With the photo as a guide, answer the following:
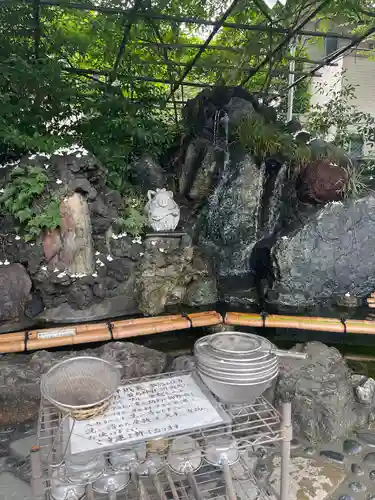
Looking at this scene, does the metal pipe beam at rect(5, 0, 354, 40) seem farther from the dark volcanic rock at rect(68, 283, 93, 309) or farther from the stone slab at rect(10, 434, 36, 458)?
the stone slab at rect(10, 434, 36, 458)

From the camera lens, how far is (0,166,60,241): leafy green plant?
537cm

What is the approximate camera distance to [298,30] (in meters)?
6.91

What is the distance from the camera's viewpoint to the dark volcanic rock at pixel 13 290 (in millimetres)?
5156

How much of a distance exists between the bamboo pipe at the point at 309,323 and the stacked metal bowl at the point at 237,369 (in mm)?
2301

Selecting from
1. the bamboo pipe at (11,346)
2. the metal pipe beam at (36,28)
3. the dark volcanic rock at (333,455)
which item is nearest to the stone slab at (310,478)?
the dark volcanic rock at (333,455)

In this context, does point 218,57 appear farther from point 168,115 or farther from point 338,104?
point 338,104

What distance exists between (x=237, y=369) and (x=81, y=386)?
29.2 inches

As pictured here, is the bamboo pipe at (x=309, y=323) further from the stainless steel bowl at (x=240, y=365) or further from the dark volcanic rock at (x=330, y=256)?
the stainless steel bowl at (x=240, y=365)

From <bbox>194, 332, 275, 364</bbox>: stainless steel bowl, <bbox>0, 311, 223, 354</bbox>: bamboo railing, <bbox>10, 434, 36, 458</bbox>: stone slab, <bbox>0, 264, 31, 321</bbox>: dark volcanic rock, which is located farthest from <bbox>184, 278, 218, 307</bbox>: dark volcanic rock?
<bbox>194, 332, 275, 364</bbox>: stainless steel bowl

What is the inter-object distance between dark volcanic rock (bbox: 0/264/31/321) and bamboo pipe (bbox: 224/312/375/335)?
2.82 m

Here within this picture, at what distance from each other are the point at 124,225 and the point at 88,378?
446 centimetres

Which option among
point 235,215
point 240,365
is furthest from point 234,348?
point 235,215

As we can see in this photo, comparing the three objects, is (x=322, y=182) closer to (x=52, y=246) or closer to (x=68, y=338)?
(x=52, y=246)

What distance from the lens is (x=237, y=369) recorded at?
6.33 feet
